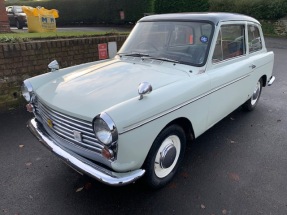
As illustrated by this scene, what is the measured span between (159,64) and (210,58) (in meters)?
0.61

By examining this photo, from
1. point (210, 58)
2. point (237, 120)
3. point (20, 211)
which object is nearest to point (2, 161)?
point (20, 211)

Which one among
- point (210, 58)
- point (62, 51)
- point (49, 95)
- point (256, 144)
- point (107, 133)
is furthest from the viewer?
point (62, 51)

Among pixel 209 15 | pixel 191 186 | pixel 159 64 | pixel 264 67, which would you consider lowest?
pixel 191 186

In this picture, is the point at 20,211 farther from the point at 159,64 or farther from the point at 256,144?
the point at 256,144

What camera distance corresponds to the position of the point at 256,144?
157 inches

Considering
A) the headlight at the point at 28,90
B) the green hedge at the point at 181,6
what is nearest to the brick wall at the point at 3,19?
the headlight at the point at 28,90

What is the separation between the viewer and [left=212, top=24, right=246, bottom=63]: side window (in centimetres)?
358

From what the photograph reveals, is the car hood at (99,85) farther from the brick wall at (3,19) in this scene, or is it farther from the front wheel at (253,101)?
the brick wall at (3,19)

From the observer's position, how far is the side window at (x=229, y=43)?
358 cm

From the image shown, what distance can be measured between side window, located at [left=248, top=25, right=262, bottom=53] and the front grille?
10.3 feet

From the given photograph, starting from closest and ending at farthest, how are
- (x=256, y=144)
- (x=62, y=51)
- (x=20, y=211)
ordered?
(x=20, y=211) → (x=256, y=144) → (x=62, y=51)

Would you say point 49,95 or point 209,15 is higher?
point 209,15

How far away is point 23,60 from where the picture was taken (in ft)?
17.1

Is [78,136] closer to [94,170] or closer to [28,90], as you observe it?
[94,170]
